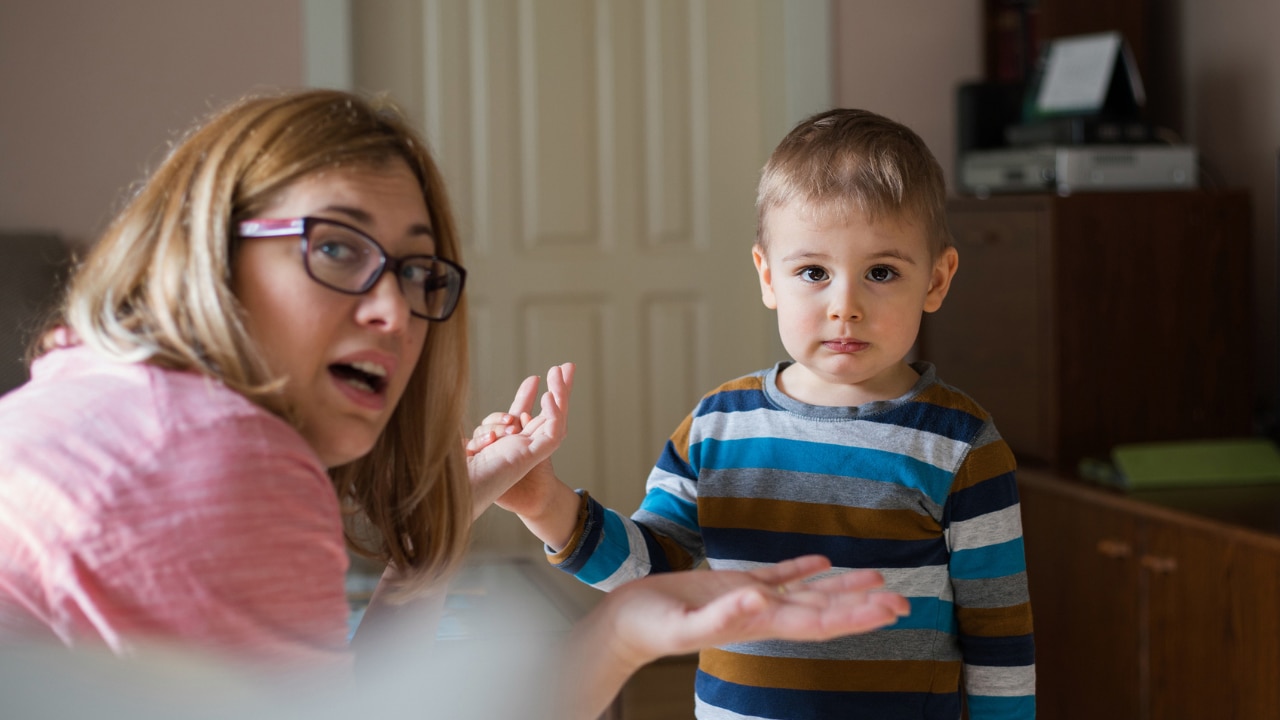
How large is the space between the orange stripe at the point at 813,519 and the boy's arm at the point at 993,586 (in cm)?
3

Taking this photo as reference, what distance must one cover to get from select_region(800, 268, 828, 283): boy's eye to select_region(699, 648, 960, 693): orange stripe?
34cm

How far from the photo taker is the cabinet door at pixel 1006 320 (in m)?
2.61

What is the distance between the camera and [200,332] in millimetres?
815

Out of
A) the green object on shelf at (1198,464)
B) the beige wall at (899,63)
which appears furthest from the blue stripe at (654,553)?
the beige wall at (899,63)

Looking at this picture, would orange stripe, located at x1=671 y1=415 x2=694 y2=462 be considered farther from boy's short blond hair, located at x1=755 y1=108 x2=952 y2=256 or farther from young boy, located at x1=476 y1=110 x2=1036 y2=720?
boy's short blond hair, located at x1=755 y1=108 x2=952 y2=256

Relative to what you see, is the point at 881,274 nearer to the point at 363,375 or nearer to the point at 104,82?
the point at 363,375

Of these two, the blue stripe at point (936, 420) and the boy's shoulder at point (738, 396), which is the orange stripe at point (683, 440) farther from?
the blue stripe at point (936, 420)

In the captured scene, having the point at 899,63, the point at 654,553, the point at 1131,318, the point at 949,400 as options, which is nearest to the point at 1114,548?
the point at 1131,318

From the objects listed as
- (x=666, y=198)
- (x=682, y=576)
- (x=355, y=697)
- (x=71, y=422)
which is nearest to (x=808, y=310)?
(x=682, y=576)

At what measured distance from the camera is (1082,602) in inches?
92.4

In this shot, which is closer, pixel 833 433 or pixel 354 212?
pixel 354 212

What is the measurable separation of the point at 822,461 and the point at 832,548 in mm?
80

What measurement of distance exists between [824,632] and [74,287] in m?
0.60

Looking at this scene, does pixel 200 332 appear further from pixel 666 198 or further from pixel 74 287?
pixel 666 198
